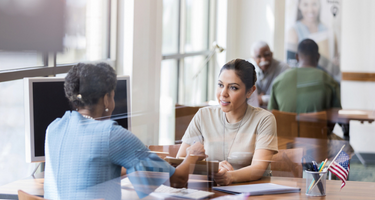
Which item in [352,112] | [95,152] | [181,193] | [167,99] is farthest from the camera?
[352,112]

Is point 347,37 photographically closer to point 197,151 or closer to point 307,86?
point 307,86

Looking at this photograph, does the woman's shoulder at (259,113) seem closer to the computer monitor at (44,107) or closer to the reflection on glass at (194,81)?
the reflection on glass at (194,81)

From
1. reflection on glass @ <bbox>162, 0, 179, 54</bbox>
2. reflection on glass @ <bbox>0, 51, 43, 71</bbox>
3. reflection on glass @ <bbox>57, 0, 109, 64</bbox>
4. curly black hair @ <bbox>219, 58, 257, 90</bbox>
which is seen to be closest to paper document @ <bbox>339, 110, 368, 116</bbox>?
curly black hair @ <bbox>219, 58, 257, 90</bbox>

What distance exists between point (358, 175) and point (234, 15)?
1.04m

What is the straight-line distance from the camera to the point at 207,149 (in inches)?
57.3

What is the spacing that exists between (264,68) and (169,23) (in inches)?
17.2

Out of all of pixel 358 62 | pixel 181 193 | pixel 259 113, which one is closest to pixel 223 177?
pixel 181 193

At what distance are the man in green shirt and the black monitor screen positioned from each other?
0.72 m

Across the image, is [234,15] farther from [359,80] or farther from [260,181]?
[359,80]

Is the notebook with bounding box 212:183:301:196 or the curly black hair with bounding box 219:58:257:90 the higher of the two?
the curly black hair with bounding box 219:58:257:90

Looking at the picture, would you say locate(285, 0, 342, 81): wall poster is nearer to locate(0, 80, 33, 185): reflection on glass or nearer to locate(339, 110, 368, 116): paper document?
locate(339, 110, 368, 116): paper document

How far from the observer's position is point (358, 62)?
201 centimetres

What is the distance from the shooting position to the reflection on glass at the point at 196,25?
1.51 metres

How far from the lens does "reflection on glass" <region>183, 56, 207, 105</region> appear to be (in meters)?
1.49
